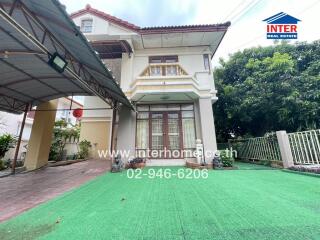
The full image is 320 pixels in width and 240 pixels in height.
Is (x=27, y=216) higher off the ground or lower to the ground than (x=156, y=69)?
lower

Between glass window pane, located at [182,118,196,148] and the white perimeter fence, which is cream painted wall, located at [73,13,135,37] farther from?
the white perimeter fence

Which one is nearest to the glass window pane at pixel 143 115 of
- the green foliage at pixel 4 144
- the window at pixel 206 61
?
the window at pixel 206 61

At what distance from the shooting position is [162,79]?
274 inches

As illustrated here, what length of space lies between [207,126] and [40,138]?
7.36 meters

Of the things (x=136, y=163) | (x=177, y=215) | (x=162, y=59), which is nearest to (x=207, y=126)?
(x=136, y=163)

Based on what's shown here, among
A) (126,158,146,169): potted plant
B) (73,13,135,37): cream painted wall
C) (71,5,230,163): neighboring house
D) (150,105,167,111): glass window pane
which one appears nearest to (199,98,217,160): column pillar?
(71,5,230,163): neighboring house

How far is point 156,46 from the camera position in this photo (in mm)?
8680

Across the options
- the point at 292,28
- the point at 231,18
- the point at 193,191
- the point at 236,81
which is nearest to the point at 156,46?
the point at 231,18

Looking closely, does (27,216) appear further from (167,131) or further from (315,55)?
(315,55)

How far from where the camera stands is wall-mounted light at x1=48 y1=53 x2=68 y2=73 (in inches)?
119

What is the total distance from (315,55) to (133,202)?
1098 cm

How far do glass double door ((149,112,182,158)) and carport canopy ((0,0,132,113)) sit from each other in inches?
85.6

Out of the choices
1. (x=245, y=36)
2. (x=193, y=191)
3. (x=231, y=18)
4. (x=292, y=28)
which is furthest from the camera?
(x=245, y=36)

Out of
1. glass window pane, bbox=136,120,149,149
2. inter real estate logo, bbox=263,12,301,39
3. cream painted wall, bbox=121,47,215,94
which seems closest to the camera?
inter real estate logo, bbox=263,12,301,39
